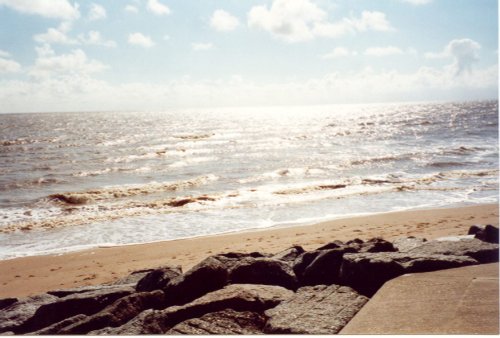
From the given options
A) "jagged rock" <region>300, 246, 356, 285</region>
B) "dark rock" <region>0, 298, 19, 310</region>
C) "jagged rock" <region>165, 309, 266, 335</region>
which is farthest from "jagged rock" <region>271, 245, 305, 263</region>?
"dark rock" <region>0, 298, 19, 310</region>

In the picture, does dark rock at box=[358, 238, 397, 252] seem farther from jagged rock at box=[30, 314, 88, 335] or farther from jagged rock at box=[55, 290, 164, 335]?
jagged rock at box=[30, 314, 88, 335]

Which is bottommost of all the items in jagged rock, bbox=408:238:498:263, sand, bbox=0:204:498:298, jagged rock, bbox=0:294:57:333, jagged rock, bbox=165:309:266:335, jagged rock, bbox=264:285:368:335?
sand, bbox=0:204:498:298

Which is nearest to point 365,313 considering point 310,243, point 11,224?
point 310,243

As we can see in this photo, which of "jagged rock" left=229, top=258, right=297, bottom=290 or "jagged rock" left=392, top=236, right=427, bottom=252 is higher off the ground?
"jagged rock" left=229, top=258, right=297, bottom=290

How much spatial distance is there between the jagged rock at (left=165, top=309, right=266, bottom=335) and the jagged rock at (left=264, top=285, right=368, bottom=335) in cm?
18

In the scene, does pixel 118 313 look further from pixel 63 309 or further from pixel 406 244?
pixel 406 244

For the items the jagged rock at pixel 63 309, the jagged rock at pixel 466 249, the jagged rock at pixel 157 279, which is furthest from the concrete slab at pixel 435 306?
the jagged rock at pixel 63 309

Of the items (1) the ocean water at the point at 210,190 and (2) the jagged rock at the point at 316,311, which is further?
(1) the ocean water at the point at 210,190

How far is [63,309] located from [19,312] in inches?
31.9

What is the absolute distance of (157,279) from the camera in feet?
22.2

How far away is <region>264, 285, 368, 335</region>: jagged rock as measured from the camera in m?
4.73

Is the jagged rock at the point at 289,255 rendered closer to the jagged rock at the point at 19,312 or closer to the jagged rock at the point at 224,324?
the jagged rock at the point at 224,324

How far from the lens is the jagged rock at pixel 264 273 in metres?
6.41

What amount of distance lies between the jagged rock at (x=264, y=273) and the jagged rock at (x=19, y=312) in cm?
305
